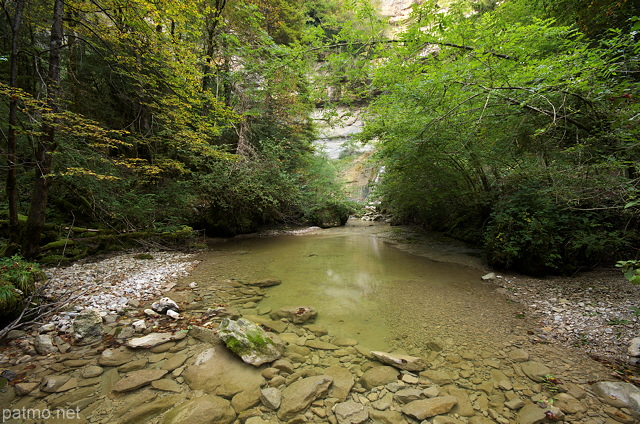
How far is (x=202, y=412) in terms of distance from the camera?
6.18 feet

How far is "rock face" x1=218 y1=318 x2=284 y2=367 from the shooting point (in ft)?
8.19

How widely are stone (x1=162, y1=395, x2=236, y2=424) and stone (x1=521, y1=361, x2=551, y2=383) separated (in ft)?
9.19

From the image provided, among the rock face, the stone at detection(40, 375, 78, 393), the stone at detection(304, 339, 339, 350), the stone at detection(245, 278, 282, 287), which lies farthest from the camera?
the stone at detection(245, 278, 282, 287)

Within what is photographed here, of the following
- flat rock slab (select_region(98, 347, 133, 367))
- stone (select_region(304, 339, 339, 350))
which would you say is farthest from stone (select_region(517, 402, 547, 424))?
flat rock slab (select_region(98, 347, 133, 367))

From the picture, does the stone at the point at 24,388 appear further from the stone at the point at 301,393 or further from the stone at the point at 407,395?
the stone at the point at 407,395

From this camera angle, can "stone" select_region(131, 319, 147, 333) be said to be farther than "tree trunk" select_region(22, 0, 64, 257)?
No

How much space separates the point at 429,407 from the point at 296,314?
2010 mm

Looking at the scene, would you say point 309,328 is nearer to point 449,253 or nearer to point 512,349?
point 512,349

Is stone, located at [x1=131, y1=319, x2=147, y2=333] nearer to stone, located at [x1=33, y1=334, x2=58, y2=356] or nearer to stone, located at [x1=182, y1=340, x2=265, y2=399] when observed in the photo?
stone, located at [x1=33, y1=334, x2=58, y2=356]

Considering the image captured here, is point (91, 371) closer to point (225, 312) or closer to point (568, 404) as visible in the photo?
point (225, 312)

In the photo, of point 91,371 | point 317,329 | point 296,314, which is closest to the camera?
point 91,371

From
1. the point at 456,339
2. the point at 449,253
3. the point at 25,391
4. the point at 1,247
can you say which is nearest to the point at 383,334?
the point at 456,339

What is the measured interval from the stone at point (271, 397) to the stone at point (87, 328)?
214 centimetres

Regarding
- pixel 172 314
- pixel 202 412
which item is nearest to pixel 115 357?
pixel 172 314
